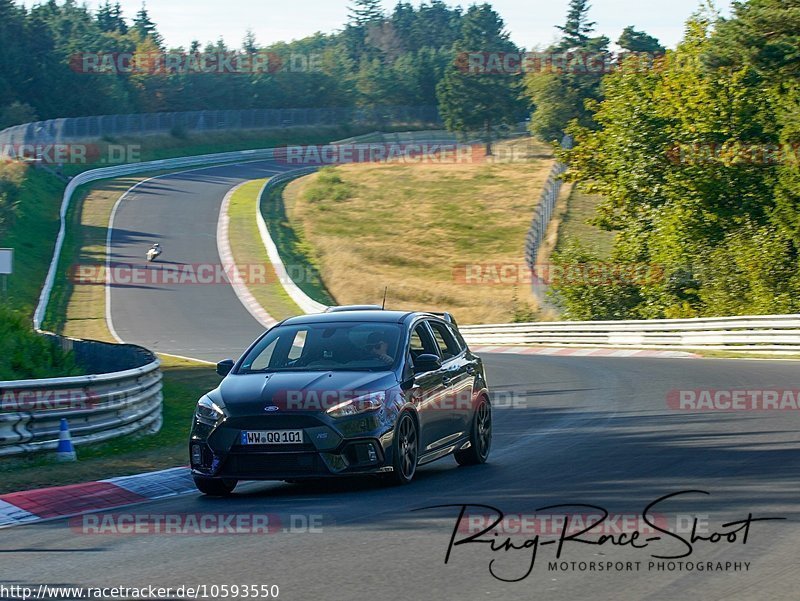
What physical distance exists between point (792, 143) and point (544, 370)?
15.8m

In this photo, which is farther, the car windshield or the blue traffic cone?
the blue traffic cone

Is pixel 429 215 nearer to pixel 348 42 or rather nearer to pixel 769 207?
pixel 769 207

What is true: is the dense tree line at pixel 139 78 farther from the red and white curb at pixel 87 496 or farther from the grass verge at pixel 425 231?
the red and white curb at pixel 87 496

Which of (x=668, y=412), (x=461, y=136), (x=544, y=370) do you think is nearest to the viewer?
(x=668, y=412)

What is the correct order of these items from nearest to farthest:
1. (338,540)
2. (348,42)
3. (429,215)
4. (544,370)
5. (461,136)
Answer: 1. (338,540)
2. (544,370)
3. (429,215)
4. (461,136)
5. (348,42)

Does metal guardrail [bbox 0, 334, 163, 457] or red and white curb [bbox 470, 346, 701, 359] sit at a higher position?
metal guardrail [bbox 0, 334, 163, 457]

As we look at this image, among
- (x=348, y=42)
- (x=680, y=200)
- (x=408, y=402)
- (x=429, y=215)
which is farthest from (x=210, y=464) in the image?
(x=348, y=42)

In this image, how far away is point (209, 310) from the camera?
41438 millimetres

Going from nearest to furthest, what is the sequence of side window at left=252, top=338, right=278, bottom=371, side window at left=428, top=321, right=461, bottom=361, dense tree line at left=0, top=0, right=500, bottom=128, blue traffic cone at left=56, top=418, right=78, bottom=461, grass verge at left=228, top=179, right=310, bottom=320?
side window at left=252, top=338, right=278, bottom=371 → side window at left=428, top=321, right=461, bottom=361 → blue traffic cone at left=56, top=418, right=78, bottom=461 → grass verge at left=228, top=179, right=310, bottom=320 → dense tree line at left=0, top=0, right=500, bottom=128

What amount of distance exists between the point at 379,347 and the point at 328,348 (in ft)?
1.48

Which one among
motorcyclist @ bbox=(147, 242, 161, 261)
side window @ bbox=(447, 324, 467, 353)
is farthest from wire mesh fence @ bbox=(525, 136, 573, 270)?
side window @ bbox=(447, 324, 467, 353)

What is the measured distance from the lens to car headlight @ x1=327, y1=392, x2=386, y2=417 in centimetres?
961

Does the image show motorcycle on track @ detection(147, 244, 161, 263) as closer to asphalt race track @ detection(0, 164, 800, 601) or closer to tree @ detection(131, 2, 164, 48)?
asphalt race track @ detection(0, 164, 800, 601)

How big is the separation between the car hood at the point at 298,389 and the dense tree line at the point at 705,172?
25.2 m
